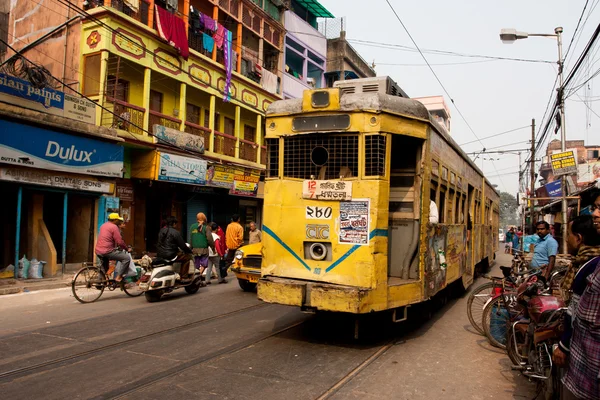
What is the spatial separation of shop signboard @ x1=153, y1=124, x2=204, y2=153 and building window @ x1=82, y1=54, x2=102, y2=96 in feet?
7.77

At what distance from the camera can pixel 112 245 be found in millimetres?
9227

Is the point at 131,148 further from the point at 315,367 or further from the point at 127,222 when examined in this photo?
the point at 315,367

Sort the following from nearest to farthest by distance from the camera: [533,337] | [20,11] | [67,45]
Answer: [533,337]
[67,45]
[20,11]

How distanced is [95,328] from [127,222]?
10.2 m

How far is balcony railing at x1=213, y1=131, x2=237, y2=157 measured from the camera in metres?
20.3

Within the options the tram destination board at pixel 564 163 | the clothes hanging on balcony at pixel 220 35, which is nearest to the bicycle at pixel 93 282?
the tram destination board at pixel 564 163

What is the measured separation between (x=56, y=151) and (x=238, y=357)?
969 centimetres

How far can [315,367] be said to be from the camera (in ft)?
16.4

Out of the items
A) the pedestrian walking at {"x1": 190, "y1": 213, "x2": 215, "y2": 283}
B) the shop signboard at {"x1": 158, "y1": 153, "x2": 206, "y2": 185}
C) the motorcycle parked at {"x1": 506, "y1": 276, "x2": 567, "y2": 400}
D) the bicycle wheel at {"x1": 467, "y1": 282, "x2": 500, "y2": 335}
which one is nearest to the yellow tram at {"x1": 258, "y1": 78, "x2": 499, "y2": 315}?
the bicycle wheel at {"x1": 467, "y1": 282, "x2": 500, "y2": 335}

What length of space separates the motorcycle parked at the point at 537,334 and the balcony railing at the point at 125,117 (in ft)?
42.0

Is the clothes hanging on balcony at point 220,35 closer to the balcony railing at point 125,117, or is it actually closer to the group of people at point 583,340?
the balcony railing at point 125,117

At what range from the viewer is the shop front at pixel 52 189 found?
11.4 meters

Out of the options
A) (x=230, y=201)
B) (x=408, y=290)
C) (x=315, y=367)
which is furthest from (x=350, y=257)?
(x=230, y=201)

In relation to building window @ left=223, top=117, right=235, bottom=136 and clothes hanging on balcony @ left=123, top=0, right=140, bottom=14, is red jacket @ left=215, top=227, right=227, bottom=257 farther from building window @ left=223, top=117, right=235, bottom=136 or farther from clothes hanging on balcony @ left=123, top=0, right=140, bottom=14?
building window @ left=223, top=117, right=235, bottom=136
